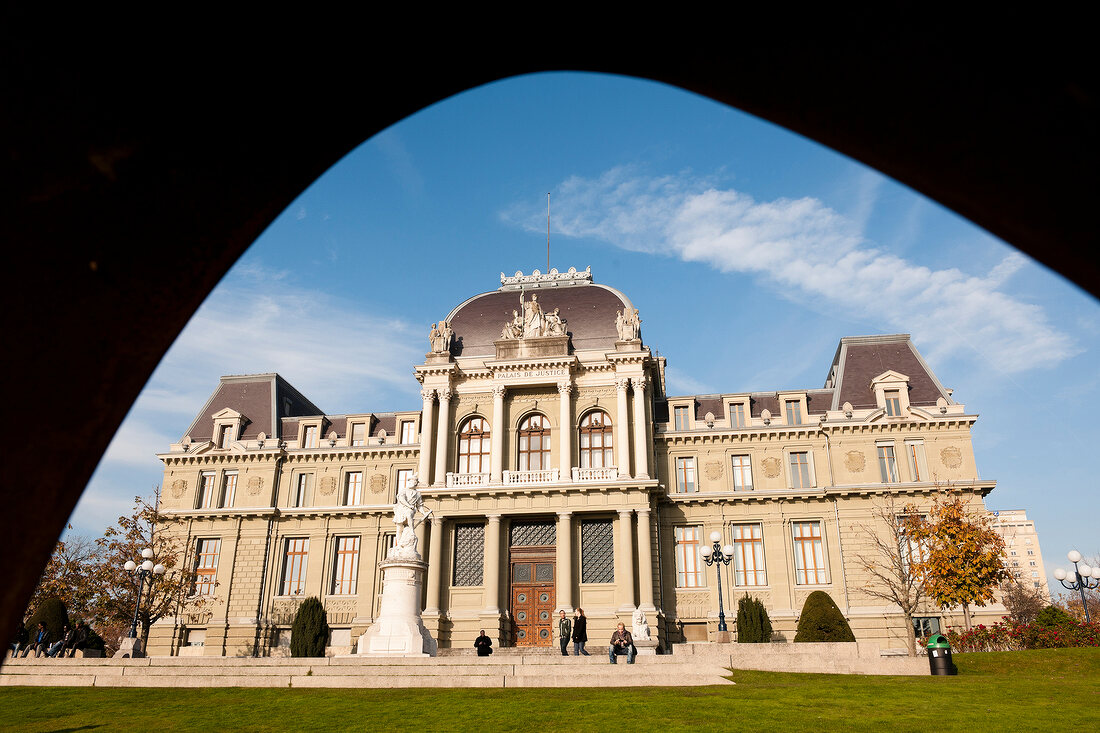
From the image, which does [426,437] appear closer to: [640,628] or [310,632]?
[310,632]

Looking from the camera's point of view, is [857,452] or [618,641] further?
[857,452]

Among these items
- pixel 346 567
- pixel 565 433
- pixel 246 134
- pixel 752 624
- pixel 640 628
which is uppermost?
pixel 565 433

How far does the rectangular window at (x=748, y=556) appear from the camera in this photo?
1558 inches

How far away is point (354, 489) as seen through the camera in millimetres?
46000

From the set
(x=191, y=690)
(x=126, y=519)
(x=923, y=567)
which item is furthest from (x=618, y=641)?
(x=126, y=519)

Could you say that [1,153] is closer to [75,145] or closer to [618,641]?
[75,145]

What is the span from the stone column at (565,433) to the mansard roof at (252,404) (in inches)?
786

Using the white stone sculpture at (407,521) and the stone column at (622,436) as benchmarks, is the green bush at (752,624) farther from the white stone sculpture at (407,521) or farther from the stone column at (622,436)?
the white stone sculpture at (407,521)

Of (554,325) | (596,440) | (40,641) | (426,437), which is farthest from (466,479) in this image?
(40,641)

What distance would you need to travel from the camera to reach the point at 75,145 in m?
2.39

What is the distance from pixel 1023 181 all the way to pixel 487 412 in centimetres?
3919

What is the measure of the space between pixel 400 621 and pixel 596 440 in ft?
58.7

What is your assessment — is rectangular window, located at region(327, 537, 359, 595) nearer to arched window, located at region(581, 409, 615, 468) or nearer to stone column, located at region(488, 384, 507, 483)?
stone column, located at region(488, 384, 507, 483)

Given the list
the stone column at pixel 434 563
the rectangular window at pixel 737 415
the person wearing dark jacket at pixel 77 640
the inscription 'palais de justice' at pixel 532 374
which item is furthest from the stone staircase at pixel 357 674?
the rectangular window at pixel 737 415
